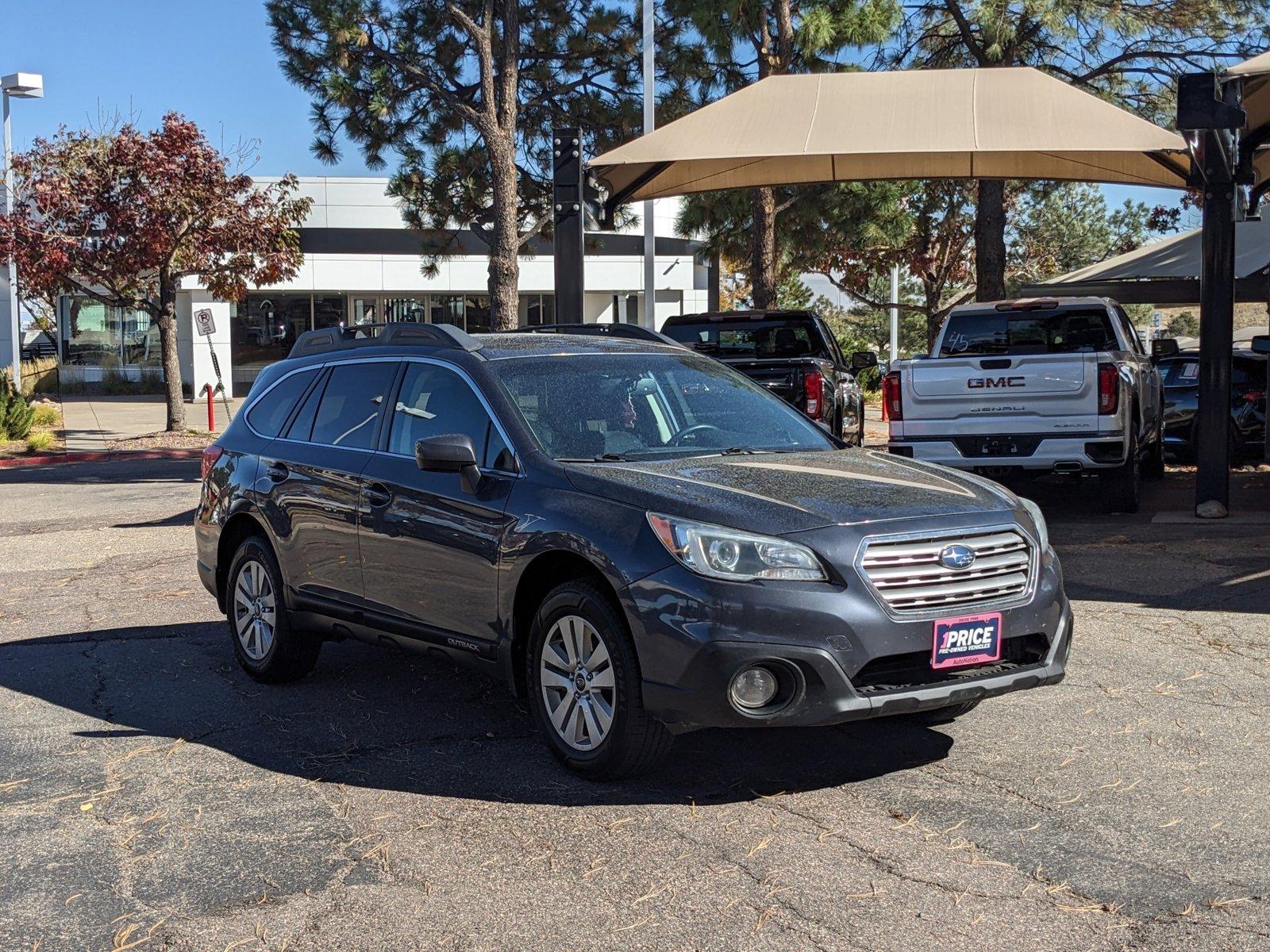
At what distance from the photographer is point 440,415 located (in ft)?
20.8

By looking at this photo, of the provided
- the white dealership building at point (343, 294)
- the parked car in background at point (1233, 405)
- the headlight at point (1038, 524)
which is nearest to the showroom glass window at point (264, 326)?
the white dealership building at point (343, 294)

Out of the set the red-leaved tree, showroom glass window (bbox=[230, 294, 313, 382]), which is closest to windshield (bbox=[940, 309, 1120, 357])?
the red-leaved tree

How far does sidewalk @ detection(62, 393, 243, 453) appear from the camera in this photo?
26031 mm

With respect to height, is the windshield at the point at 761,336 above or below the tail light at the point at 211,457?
above

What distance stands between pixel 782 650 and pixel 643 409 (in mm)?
1737

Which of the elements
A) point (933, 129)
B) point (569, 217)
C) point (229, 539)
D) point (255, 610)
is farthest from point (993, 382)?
point (255, 610)

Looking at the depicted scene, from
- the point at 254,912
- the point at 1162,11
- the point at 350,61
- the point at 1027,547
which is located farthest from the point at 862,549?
the point at 350,61

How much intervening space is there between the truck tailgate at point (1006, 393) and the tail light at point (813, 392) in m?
0.82

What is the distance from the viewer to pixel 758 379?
13055 mm

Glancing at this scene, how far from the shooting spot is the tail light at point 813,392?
12891 millimetres

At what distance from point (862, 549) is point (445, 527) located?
1.85 meters

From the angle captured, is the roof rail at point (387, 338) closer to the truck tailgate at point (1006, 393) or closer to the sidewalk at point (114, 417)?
the truck tailgate at point (1006, 393)

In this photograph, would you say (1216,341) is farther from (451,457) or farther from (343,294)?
(343,294)

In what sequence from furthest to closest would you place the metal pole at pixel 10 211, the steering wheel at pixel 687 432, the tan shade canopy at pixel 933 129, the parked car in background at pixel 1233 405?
1. the metal pole at pixel 10 211
2. the parked car in background at pixel 1233 405
3. the tan shade canopy at pixel 933 129
4. the steering wheel at pixel 687 432
